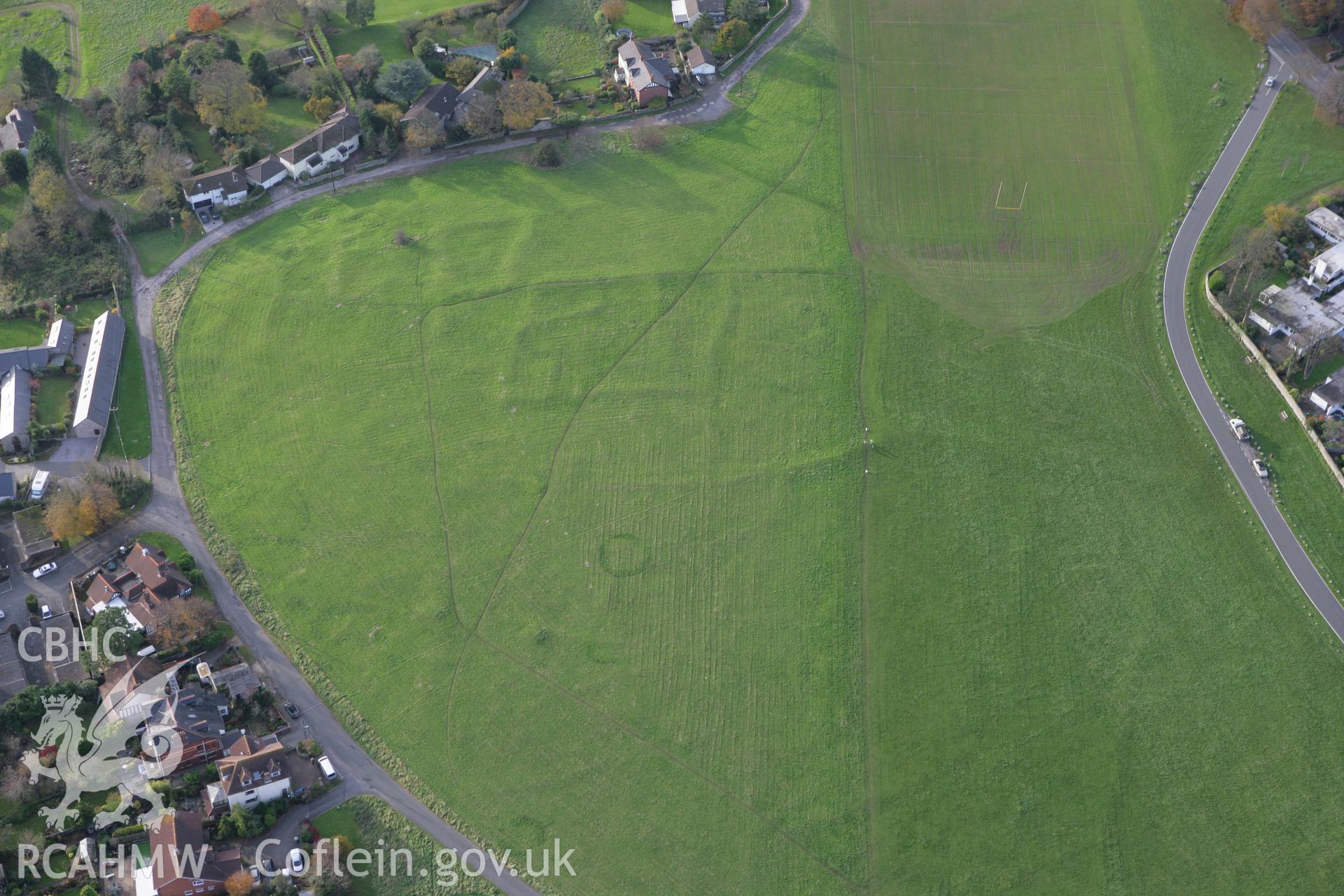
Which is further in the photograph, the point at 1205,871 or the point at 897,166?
the point at 897,166

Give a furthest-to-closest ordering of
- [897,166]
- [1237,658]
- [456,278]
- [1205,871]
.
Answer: [897,166] < [456,278] < [1237,658] < [1205,871]

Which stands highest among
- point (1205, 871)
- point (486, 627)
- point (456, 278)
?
point (456, 278)

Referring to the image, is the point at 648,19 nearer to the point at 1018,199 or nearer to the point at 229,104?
the point at 229,104

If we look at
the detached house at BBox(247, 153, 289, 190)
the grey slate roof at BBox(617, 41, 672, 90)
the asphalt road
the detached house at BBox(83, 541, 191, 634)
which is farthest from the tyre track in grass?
the detached house at BBox(247, 153, 289, 190)

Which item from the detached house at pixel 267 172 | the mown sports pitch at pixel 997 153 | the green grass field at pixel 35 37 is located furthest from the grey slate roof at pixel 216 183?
the mown sports pitch at pixel 997 153

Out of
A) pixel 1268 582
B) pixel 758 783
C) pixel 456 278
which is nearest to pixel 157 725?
Answer: pixel 758 783

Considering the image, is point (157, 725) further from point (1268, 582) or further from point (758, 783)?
point (1268, 582)

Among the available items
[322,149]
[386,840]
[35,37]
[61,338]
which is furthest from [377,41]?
[386,840]
